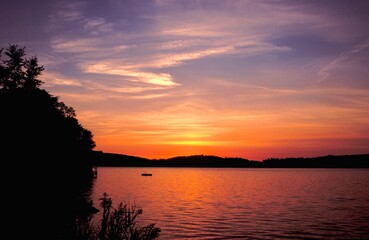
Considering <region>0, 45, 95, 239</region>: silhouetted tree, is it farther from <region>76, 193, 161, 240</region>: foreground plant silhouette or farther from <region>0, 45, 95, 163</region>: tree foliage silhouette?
<region>76, 193, 161, 240</region>: foreground plant silhouette

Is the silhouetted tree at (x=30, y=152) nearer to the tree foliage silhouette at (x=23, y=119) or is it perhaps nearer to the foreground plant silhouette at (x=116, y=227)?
the tree foliage silhouette at (x=23, y=119)

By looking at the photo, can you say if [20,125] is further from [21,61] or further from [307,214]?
[307,214]

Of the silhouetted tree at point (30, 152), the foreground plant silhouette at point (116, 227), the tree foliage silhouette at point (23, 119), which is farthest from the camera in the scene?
the tree foliage silhouette at point (23, 119)

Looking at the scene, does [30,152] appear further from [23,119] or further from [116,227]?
[116,227]

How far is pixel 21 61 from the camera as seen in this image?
63938 millimetres

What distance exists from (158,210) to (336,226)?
28077mm

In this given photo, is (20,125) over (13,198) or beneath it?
over

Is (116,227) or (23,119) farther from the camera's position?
(23,119)

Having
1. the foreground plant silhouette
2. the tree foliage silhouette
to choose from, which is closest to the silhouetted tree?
the tree foliage silhouette

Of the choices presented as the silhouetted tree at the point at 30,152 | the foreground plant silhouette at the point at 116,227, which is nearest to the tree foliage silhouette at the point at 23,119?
the silhouetted tree at the point at 30,152

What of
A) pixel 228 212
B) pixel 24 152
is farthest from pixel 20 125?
pixel 228 212

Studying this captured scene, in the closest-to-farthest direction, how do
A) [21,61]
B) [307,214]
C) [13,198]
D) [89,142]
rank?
[13,198] < [307,214] < [21,61] < [89,142]

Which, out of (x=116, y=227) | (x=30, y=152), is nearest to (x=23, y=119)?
(x=30, y=152)

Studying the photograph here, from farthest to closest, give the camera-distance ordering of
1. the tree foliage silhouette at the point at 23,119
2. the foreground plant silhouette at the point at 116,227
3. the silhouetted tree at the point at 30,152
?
the tree foliage silhouette at the point at 23,119 < the silhouetted tree at the point at 30,152 < the foreground plant silhouette at the point at 116,227
